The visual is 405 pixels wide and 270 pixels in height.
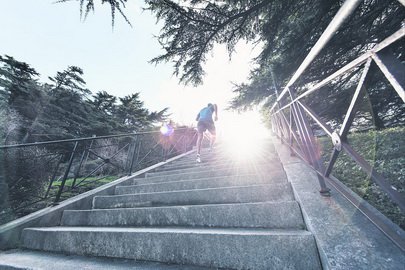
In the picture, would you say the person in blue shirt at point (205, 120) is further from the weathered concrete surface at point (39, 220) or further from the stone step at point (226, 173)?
the weathered concrete surface at point (39, 220)

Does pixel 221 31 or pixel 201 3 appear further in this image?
pixel 221 31

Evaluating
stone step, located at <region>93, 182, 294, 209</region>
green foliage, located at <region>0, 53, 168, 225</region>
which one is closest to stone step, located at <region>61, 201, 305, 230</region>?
stone step, located at <region>93, 182, 294, 209</region>

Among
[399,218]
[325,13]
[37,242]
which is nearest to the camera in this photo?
[399,218]

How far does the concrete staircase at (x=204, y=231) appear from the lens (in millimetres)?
1267

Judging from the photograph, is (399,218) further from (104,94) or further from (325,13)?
(104,94)

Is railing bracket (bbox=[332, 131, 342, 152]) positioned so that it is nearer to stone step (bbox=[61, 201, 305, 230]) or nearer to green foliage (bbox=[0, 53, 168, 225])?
stone step (bbox=[61, 201, 305, 230])

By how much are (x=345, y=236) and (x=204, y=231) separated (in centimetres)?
101

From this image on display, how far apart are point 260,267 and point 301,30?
3.93m

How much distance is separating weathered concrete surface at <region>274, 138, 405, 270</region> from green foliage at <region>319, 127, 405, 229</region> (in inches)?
23.4

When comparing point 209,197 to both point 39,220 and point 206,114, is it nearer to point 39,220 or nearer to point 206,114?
point 39,220

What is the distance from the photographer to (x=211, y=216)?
Answer: 177 cm

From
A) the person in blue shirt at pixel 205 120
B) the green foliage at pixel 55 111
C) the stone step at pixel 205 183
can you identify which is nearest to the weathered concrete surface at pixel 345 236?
the stone step at pixel 205 183

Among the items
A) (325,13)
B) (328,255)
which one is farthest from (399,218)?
(325,13)

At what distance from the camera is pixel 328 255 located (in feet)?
3.27
